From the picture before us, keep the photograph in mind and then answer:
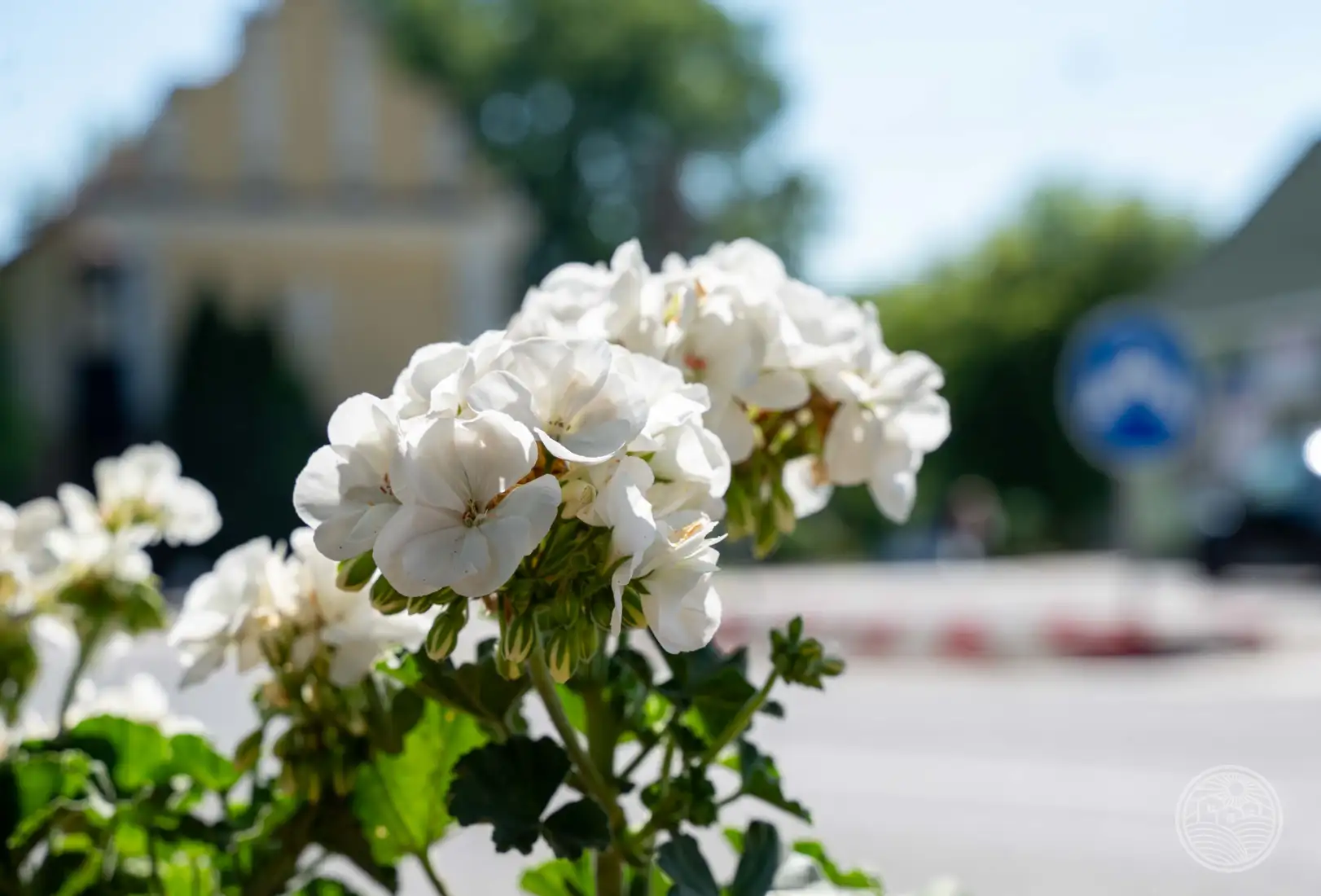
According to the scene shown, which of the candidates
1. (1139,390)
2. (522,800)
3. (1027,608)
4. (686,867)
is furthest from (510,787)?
(1027,608)

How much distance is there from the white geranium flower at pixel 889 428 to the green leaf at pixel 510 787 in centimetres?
31

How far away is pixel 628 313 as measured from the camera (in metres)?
1.02

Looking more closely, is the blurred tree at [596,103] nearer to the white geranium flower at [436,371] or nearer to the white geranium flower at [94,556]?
the white geranium flower at [94,556]

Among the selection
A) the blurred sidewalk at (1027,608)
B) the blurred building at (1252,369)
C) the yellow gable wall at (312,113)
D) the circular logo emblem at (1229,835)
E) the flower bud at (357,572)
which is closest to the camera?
the flower bud at (357,572)

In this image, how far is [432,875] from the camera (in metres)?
1.04

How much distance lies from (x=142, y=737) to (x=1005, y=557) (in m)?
26.9

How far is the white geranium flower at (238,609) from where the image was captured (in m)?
1.01

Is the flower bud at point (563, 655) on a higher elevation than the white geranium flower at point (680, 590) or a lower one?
lower

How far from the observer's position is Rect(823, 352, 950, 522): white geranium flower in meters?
1.11

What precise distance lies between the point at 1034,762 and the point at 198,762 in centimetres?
645

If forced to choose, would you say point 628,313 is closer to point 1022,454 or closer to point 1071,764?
point 1071,764

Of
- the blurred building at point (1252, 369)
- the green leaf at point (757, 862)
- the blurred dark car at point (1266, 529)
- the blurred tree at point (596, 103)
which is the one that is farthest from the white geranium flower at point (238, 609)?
the blurred tree at point (596, 103)

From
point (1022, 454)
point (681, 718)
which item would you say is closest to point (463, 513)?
point (681, 718)

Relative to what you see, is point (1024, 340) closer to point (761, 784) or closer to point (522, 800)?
point (761, 784)
